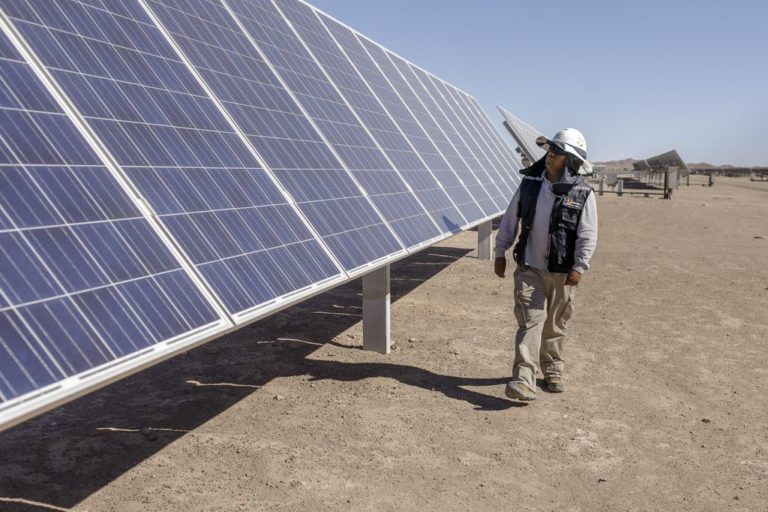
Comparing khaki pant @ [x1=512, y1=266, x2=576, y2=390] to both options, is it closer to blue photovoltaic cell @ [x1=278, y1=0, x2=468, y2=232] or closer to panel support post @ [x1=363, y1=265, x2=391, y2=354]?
panel support post @ [x1=363, y1=265, x2=391, y2=354]

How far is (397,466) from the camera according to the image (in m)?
5.66

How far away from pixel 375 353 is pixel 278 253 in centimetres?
361

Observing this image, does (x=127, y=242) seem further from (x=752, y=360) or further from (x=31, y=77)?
(x=752, y=360)

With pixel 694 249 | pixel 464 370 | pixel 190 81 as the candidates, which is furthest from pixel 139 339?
pixel 694 249

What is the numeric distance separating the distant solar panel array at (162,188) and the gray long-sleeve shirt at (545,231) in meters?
1.30

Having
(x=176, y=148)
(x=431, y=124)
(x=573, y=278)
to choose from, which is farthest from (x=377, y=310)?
(x=431, y=124)

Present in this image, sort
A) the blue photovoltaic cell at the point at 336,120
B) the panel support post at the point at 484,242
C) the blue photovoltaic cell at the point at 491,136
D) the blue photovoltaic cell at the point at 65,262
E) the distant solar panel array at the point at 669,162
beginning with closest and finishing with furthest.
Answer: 1. the blue photovoltaic cell at the point at 65,262
2. the blue photovoltaic cell at the point at 336,120
3. the panel support post at the point at 484,242
4. the blue photovoltaic cell at the point at 491,136
5. the distant solar panel array at the point at 669,162

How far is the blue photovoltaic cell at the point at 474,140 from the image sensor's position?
56.6 ft

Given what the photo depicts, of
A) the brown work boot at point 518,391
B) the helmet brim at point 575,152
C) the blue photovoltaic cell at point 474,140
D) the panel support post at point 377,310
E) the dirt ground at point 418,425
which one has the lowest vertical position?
the dirt ground at point 418,425

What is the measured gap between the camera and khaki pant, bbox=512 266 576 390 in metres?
7.15

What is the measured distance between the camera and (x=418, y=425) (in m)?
6.54

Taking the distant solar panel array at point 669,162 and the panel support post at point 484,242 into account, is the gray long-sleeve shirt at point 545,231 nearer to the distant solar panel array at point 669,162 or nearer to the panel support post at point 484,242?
the panel support post at point 484,242

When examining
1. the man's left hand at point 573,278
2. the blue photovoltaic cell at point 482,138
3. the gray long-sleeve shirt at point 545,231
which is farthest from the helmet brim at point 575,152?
the blue photovoltaic cell at point 482,138

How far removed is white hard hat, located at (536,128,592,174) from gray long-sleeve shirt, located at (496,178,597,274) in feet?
1.26
